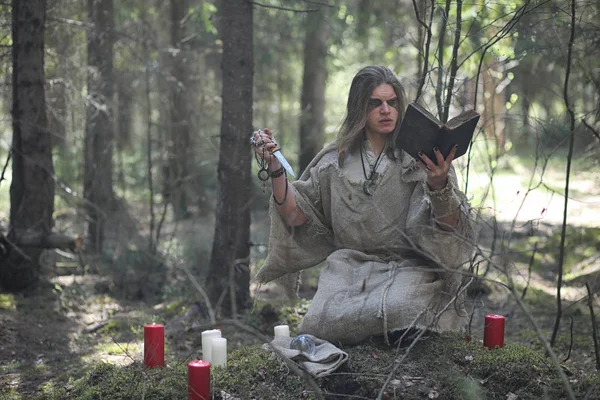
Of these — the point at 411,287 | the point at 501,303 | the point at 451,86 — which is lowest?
the point at 501,303

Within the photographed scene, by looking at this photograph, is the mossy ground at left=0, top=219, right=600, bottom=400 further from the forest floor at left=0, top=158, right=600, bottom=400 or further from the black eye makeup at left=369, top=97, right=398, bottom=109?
the black eye makeup at left=369, top=97, right=398, bottom=109

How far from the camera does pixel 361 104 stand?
4535 mm

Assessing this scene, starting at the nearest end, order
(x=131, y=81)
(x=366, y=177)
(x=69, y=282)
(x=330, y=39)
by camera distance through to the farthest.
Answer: (x=366, y=177) < (x=69, y=282) < (x=131, y=81) < (x=330, y=39)

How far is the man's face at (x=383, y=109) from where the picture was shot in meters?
4.48

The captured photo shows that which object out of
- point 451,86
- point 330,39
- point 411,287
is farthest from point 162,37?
point 411,287

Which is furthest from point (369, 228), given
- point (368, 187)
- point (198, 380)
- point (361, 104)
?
point (198, 380)

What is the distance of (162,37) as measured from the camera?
14281 mm

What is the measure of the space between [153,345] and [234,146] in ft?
7.51

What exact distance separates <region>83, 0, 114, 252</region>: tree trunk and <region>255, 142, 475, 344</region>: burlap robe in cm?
444

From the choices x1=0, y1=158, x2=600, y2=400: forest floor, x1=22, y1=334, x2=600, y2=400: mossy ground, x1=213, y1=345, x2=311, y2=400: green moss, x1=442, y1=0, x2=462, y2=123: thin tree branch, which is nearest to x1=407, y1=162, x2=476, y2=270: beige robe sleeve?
x1=0, y1=158, x2=600, y2=400: forest floor

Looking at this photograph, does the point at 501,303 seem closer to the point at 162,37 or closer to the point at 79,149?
the point at 79,149

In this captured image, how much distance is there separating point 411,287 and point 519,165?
1958cm

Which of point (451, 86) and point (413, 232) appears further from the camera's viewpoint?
point (451, 86)

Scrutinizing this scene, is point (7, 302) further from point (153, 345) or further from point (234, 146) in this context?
point (153, 345)
